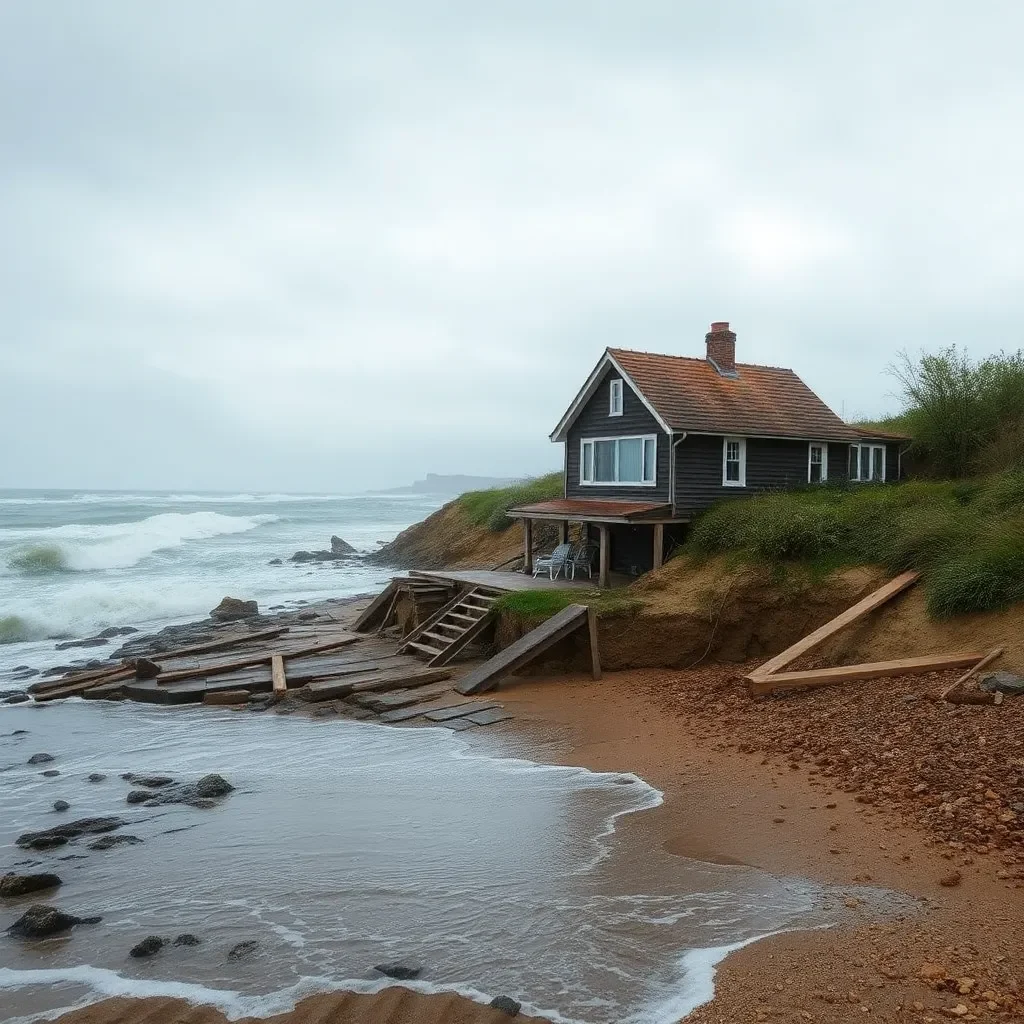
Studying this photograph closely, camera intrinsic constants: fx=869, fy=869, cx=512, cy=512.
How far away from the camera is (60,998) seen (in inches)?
258

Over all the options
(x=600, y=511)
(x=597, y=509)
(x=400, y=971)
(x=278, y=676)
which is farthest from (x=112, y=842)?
(x=597, y=509)

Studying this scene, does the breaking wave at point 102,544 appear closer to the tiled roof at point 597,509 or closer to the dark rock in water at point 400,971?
the tiled roof at point 597,509

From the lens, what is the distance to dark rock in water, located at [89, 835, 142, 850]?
9.55 metres

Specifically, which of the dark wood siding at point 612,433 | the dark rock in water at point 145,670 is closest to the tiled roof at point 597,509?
the dark wood siding at point 612,433

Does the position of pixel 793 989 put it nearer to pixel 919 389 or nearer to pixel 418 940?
pixel 418 940

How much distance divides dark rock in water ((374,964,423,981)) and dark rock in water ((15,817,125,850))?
4967 mm

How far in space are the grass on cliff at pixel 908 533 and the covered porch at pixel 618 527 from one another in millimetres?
919

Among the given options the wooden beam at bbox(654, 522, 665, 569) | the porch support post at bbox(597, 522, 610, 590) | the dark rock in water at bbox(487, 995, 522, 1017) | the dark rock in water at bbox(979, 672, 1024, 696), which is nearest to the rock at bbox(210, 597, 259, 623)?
the porch support post at bbox(597, 522, 610, 590)

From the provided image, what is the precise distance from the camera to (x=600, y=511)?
70.6 feet

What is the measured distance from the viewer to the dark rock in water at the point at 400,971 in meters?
6.62

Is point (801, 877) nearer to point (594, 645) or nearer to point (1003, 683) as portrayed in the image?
point (1003, 683)

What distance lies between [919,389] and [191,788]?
2510cm

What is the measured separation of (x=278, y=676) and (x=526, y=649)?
517 centimetres

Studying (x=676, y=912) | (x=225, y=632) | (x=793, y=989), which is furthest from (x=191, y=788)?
(x=225, y=632)
